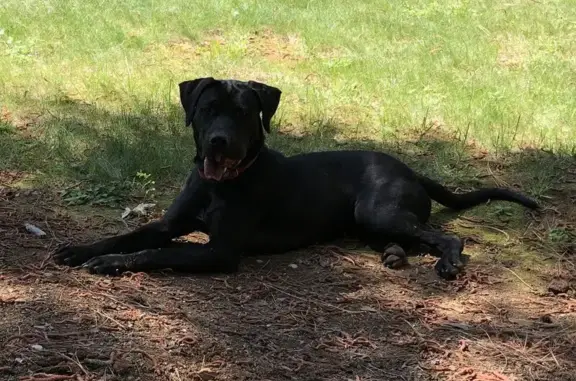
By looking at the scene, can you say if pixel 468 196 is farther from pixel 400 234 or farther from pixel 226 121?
pixel 226 121

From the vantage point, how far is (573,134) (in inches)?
289

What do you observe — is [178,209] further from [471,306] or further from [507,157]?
[507,157]

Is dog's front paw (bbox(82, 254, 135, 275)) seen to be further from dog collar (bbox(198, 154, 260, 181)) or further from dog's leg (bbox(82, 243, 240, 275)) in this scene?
dog collar (bbox(198, 154, 260, 181))

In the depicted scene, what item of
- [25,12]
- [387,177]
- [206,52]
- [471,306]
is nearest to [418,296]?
[471,306]

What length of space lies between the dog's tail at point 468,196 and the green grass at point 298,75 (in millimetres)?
600

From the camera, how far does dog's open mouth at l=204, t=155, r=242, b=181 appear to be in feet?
15.5

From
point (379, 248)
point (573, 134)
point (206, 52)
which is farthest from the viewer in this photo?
point (206, 52)

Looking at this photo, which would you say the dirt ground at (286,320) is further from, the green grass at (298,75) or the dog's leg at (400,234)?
the green grass at (298,75)

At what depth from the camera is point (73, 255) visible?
4539 millimetres

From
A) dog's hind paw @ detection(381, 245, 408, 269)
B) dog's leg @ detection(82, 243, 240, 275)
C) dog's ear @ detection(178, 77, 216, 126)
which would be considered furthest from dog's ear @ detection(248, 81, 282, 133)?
dog's hind paw @ detection(381, 245, 408, 269)

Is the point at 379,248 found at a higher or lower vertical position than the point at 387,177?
lower

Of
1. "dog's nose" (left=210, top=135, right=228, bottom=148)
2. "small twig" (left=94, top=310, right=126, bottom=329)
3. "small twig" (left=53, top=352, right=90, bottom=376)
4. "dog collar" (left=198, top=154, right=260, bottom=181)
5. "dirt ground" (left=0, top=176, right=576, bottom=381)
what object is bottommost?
"dirt ground" (left=0, top=176, right=576, bottom=381)

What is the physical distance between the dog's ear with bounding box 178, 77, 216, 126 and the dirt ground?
0.99 m

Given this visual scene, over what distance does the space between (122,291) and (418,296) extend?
1632 mm
